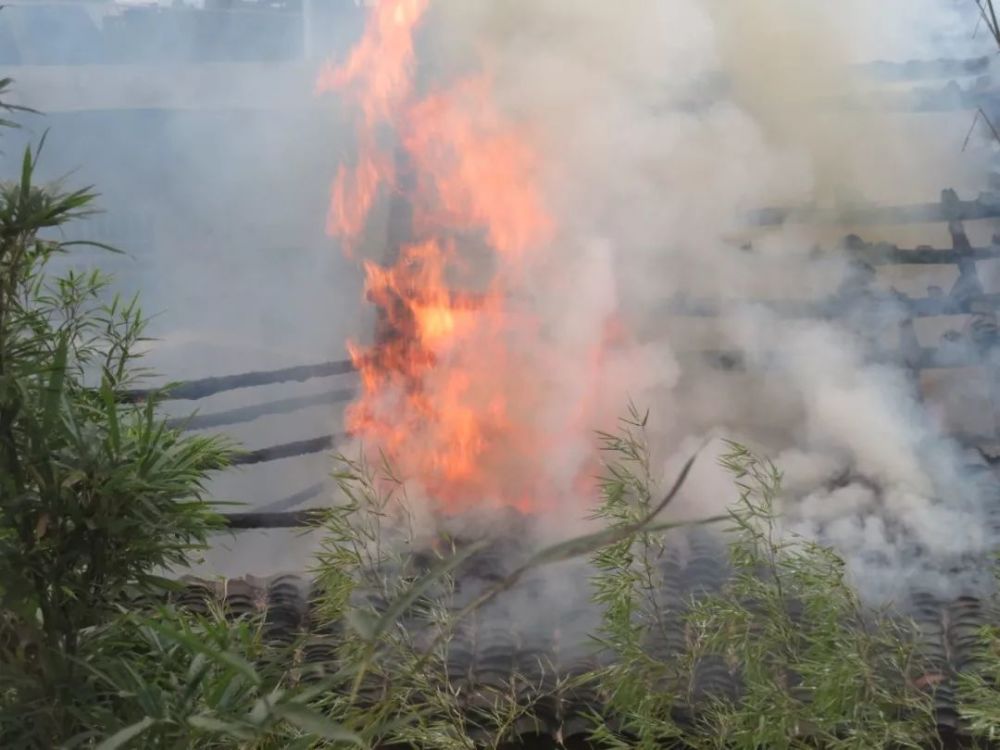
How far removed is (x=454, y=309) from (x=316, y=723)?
14.7 feet

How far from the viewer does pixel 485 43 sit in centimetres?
592

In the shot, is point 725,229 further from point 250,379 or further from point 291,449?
point 250,379

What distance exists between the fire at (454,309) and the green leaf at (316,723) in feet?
11.4

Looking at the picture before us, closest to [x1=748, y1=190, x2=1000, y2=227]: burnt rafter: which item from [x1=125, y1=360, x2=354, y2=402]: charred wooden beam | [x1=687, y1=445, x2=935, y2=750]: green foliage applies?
[x1=125, y1=360, x2=354, y2=402]: charred wooden beam

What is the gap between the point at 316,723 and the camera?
133cm

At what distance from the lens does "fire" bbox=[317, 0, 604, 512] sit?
531 cm

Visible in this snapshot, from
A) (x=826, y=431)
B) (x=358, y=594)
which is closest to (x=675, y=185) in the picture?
(x=826, y=431)

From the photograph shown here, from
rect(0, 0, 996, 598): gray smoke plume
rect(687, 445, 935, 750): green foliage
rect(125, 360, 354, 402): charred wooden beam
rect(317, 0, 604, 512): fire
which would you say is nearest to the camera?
rect(687, 445, 935, 750): green foliage

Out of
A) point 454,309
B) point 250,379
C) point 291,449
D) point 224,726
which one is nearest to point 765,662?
point 224,726

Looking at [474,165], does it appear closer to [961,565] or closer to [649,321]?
[649,321]

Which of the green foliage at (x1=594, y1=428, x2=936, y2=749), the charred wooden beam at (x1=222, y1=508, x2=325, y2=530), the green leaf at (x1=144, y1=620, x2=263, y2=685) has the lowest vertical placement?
the green foliage at (x1=594, y1=428, x2=936, y2=749)

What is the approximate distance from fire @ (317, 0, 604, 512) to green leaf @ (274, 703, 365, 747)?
11.4ft

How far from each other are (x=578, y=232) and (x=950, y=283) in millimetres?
2486

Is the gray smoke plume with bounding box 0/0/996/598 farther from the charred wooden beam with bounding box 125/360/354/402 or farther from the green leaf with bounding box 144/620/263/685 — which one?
the green leaf with bounding box 144/620/263/685
